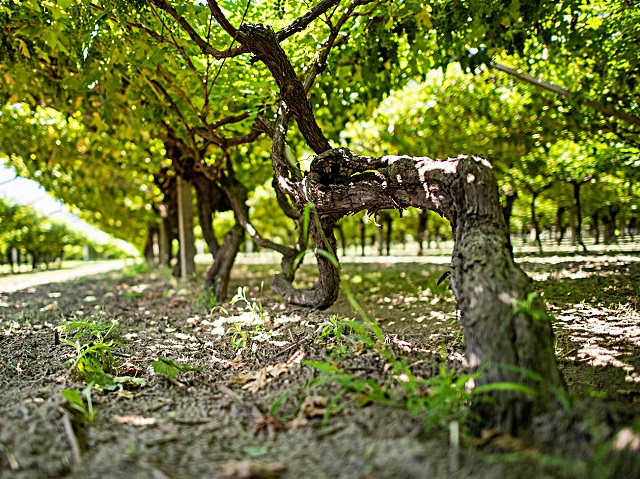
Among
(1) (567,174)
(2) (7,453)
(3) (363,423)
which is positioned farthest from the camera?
(1) (567,174)

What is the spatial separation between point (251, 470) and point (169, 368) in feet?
5.58

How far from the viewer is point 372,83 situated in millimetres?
6109

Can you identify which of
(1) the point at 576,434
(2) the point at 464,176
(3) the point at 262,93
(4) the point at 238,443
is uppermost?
(3) the point at 262,93

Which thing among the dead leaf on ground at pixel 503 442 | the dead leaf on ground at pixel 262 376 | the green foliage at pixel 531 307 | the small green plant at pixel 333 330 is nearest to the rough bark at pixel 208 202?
the small green plant at pixel 333 330

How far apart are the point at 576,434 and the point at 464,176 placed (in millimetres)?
1530

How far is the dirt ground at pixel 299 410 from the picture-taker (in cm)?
166

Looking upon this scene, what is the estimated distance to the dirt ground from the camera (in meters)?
1.66

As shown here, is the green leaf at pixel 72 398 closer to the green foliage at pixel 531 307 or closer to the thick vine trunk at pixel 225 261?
the green foliage at pixel 531 307

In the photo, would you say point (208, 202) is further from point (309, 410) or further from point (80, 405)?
point (309, 410)

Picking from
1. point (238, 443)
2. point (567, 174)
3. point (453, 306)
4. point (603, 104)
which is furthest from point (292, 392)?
point (567, 174)

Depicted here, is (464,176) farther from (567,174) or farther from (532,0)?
(567,174)

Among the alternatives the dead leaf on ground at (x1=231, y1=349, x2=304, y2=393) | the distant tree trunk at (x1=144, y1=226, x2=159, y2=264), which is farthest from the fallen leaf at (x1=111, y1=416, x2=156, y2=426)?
the distant tree trunk at (x1=144, y1=226, x2=159, y2=264)

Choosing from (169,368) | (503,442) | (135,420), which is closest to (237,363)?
(169,368)

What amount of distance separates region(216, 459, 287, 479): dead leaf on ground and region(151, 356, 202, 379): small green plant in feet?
4.79
